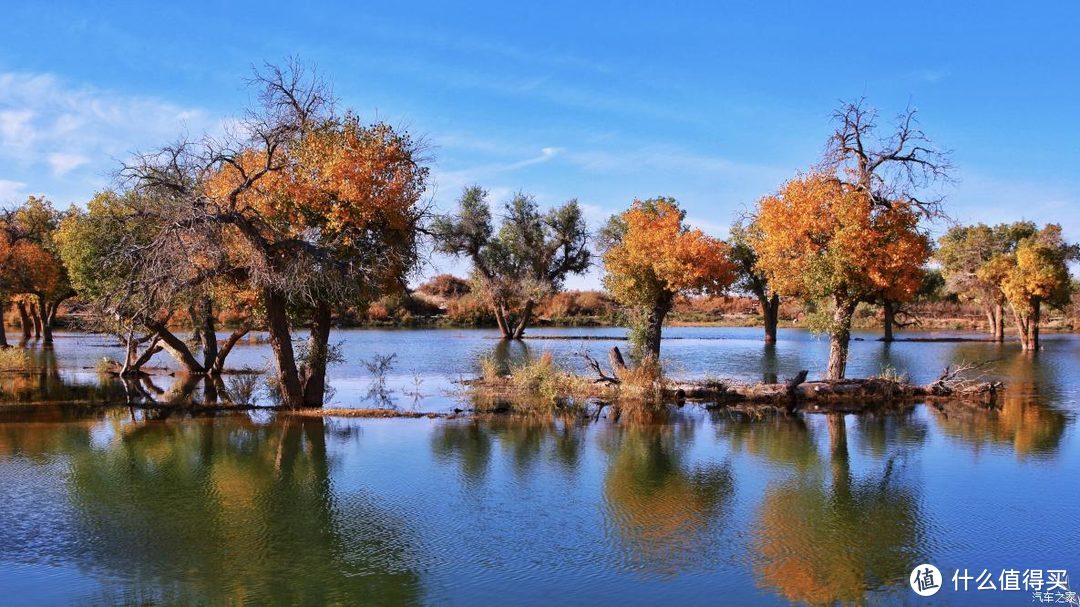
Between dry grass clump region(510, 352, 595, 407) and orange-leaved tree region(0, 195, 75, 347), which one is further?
orange-leaved tree region(0, 195, 75, 347)

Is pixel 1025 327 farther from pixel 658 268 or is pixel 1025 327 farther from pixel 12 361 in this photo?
pixel 12 361

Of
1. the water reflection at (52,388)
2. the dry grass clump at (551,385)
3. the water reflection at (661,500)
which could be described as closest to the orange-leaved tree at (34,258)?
the water reflection at (52,388)

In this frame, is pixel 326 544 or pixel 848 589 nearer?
pixel 848 589

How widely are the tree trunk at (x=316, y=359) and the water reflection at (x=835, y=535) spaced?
11.1 metres

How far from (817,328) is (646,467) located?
10.6m

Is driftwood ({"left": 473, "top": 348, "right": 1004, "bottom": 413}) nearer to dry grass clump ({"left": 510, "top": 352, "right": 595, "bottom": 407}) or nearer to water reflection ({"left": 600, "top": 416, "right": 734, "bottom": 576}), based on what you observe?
dry grass clump ({"left": 510, "top": 352, "right": 595, "bottom": 407})

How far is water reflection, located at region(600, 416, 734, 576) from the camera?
901 cm

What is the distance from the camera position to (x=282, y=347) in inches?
714

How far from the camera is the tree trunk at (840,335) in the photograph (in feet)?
72.4

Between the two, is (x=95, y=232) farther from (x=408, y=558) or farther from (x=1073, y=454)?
(x=1073, y=454)

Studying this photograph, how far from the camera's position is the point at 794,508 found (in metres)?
11.0

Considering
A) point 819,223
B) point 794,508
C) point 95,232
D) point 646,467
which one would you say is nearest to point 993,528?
point 794,508

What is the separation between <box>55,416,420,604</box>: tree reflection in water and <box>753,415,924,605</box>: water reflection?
154 inches

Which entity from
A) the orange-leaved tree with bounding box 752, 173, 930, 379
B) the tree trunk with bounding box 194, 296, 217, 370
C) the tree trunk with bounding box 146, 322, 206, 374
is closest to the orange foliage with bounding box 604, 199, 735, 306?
the orange-leaved tree with bounding box 752, 173, 930, 379
